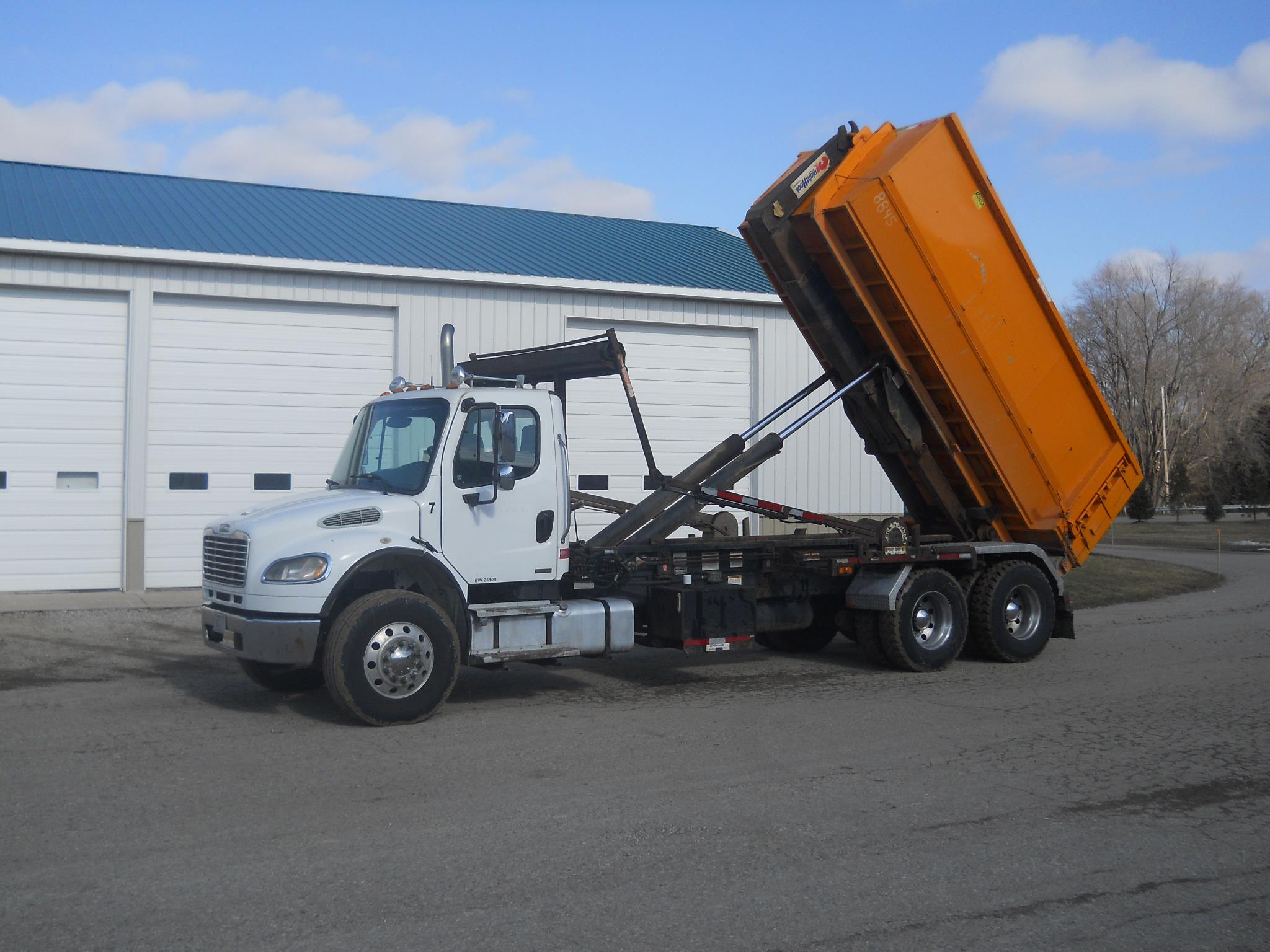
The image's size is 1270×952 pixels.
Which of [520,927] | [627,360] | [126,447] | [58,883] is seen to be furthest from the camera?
[627,360]

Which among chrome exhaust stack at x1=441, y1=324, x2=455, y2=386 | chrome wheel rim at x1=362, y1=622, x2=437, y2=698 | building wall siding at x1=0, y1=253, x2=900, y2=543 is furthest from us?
building wall siding at x1=0, y1=253, x2=900, y2=543

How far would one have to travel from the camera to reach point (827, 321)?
10.8m

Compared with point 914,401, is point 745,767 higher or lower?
lower

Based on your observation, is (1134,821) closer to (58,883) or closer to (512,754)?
(512,754)

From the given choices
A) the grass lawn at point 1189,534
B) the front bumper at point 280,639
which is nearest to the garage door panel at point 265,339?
the front bumper at point 280,639

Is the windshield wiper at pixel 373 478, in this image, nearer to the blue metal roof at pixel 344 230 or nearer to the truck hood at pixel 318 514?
the truck hood at pixel 318 514

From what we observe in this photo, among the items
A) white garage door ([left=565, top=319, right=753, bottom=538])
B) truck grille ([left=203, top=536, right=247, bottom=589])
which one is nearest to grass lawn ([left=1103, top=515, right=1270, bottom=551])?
white garage door ([left=565, top=319, right=753, bottom=538])

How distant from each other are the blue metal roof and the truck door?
8.43 meters

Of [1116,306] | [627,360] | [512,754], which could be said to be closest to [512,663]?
[512,754]

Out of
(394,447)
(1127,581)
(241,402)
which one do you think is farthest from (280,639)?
(1127,581)

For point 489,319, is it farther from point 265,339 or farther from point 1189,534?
point 1189,534

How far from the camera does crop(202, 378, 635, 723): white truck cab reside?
8.19m

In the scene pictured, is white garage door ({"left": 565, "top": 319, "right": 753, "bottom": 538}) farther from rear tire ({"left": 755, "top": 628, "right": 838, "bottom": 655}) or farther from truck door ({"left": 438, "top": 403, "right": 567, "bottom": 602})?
truck door ({"left": 438, "top": 403, "right": 567, "bottom": 602})

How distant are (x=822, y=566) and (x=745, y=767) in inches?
155
